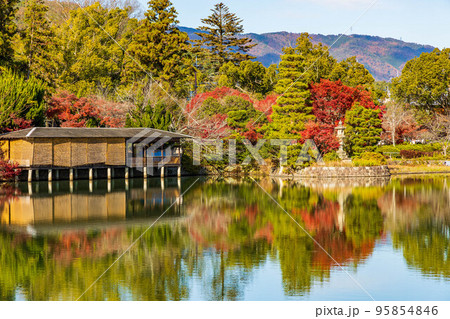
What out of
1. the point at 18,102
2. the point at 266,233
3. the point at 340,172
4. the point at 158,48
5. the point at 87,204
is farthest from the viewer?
the point at 158,48

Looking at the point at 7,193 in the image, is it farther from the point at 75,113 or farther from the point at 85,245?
the point at 75,113

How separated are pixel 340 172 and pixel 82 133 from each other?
556 inches

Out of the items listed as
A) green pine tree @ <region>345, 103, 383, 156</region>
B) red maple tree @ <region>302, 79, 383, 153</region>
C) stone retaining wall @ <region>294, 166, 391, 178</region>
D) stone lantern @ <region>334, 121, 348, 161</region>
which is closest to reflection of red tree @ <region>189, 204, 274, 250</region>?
stone retaining wall @ <region>294, 166, 391, 178</region>

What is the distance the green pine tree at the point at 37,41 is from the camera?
1494 inches

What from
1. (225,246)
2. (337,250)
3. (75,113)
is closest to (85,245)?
(225,246)

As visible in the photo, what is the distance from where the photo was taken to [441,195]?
77.6 feet

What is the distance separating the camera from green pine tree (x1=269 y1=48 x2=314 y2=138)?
33.8m

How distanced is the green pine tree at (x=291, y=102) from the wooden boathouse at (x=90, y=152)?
5.77 metres

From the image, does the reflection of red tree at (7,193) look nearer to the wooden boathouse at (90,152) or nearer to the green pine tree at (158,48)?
the wooden boathouse at (90,152)

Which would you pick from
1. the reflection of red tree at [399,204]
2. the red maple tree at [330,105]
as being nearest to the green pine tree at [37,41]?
the red maple tree at [330,105]

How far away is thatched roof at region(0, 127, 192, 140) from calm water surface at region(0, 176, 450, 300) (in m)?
5.95

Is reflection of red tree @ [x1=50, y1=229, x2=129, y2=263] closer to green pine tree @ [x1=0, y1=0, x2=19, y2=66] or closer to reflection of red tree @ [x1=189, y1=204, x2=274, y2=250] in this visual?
reflection of red tree @ [x1=189, y1=204, x2=274, y2=250]

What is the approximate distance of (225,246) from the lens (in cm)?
1343

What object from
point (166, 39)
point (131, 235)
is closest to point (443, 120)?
point (166, 39)
